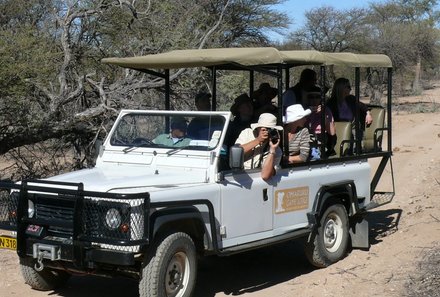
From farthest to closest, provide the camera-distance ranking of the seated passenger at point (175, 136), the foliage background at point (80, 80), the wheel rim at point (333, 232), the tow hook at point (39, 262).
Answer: the foliage background at point (80, 80)
the wheel rim at point (333, 232)
the seated passenger at point (175, 136)
the tow hook at point (39, 262)

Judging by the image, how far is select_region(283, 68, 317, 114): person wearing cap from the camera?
→ 7621 millimetres

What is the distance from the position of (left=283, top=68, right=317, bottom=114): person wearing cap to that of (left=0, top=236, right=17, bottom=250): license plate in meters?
3.44

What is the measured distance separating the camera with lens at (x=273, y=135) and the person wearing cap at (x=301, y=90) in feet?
3.99

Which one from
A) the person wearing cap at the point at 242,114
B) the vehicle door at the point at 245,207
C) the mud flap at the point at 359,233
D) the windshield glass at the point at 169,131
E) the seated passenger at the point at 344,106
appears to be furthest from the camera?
the seated passenger at the point at 344,106

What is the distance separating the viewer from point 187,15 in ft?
43.9

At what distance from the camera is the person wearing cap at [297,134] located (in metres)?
6.84

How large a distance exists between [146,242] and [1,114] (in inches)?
233

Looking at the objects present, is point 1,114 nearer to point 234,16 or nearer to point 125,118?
point 125,118

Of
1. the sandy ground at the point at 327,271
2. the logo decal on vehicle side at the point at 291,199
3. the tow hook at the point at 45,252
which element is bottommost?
the sandy ground at the point at 327,271

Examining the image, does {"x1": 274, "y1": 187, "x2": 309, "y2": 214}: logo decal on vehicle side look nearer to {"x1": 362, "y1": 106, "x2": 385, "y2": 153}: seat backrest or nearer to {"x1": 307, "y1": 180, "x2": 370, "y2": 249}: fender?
{"x1": 307, "y1": 180, "x2": 370, "y2": 249}: fender

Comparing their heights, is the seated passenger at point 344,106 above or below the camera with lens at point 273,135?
above

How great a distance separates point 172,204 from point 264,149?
153 cm

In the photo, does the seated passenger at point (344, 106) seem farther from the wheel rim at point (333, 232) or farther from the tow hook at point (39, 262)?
the tow hook at point (39, 262)

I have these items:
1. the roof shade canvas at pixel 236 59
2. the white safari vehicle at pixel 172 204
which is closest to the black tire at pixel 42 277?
the white safari vehicle at pixel 172 204
